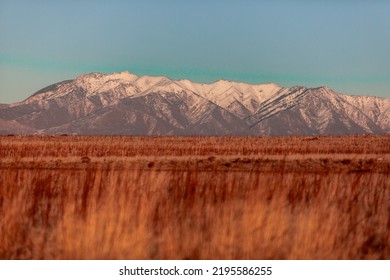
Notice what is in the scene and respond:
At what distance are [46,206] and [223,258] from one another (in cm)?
408

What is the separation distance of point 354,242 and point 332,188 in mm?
2256

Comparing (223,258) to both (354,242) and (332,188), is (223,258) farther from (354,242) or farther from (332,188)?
(332,188)

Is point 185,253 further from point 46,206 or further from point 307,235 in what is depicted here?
point 46,206

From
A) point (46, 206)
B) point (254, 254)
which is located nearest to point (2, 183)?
point (46, 206)

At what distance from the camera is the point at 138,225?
10.5 meters

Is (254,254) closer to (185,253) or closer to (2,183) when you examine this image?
(185,253)

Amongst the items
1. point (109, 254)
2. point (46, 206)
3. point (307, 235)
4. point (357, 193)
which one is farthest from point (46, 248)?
point (357, 193)

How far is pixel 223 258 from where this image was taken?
31.2 ft

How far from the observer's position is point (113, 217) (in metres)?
10.6

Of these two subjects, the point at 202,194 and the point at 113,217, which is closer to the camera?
the point at 113,217
